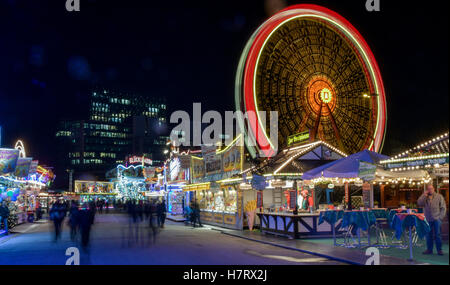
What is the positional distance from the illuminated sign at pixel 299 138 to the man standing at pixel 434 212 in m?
11.4

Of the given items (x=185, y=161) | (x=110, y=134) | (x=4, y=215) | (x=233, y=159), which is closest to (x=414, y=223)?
(x=233, y=159)

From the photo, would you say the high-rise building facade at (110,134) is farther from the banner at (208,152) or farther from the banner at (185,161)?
the banner at (208,152)

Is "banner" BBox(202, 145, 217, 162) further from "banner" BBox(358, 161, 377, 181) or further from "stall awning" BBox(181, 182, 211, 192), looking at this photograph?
"banner" BBox(358, 161, 377, 181)

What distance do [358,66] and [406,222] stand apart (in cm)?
2113

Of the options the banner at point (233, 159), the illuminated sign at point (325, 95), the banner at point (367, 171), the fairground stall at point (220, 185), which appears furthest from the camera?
the illuminated sign at point (325, 95)

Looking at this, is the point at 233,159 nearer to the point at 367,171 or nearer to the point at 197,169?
the point at 197,169

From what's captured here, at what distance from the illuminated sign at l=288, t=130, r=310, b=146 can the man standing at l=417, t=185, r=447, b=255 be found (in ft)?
37.5

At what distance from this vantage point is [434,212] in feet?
43.4

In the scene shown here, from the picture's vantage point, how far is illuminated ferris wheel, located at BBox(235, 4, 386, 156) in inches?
1027

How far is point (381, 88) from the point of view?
104 ft

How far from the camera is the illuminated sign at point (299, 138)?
24.8 metres

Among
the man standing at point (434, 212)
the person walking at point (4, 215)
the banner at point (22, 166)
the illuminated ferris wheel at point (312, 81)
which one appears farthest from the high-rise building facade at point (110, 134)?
the man standing at point (434, 212)

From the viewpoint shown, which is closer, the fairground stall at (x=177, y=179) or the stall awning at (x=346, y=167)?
the stall awning at (x=346, y=167)

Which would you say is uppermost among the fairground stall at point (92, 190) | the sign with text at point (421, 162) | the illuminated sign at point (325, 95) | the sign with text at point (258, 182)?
the illuminated sign at point (325, 95)
